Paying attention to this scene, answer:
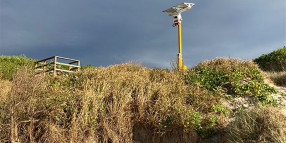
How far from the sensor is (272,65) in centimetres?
1366

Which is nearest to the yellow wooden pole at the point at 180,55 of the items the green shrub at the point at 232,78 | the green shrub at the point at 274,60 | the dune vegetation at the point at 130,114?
the green shrub at the point at 232,78

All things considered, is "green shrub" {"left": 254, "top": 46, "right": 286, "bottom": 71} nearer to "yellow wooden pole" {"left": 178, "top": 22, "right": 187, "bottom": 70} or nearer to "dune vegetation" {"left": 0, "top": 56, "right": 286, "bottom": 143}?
"yellow wooden pole" {"left": 178, "top": 22, "right": 187, "bottom": 70}

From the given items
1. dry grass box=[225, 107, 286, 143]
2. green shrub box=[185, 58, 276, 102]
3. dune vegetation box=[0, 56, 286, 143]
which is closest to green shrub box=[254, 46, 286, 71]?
green shrub box=[185, 58, 276, 102]

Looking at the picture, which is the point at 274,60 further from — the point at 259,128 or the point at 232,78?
the point at 259,128

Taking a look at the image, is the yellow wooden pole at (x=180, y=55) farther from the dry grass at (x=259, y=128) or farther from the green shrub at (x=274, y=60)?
the green shrub at (x=274, y=60)

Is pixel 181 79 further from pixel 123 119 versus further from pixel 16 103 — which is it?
pixel 16 103

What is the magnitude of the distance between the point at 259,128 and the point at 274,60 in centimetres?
1115

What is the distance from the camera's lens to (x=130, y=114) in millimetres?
5539

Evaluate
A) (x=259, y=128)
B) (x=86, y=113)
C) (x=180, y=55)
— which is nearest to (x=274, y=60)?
(x=180, y=55)

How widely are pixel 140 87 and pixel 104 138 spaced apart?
70.6 inches

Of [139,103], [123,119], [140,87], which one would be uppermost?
[140,87]

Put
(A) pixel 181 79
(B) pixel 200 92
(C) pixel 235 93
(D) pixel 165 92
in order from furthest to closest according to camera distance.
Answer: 1. (A) pixel 181 79
2. (C) pixel 235 93
3. (B) pixel 200 92
4. (D) pixel 165 92

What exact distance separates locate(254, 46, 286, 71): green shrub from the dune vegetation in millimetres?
7590

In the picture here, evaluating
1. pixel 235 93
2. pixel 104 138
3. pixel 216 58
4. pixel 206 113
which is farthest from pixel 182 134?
pixel 216 58
